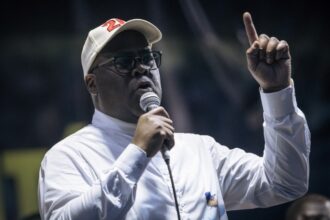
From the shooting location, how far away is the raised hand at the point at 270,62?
8.58 ft

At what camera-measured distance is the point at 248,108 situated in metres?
4.41

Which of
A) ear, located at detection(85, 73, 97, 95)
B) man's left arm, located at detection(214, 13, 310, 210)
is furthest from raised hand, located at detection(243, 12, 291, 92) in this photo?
ear, located at detection(85, 73, 97, 95)

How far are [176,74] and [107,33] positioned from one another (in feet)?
5.14

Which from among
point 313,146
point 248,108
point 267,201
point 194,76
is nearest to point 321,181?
point 313,146

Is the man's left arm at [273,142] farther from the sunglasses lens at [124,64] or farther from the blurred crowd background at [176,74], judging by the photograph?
the blurred crowd background at [176,74]

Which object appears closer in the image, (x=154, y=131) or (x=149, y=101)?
(x=154, y=131)

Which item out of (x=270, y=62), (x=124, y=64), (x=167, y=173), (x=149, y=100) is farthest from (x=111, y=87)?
(x=270, y=62)

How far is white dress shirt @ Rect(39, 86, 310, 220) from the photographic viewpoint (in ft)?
7.82

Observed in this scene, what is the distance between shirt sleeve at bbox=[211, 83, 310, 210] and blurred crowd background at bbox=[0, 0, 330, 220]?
4.63 feet

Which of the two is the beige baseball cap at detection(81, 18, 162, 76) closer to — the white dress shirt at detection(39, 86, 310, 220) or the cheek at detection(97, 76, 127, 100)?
the cheek at detection(97, 76, 127, 100)

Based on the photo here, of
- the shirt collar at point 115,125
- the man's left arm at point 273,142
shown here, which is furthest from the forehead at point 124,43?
the man's left arm at point 273,142

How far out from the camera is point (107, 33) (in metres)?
2.75

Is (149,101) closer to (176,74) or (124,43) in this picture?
(124,43)

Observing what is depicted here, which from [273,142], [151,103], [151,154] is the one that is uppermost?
[151,103]
